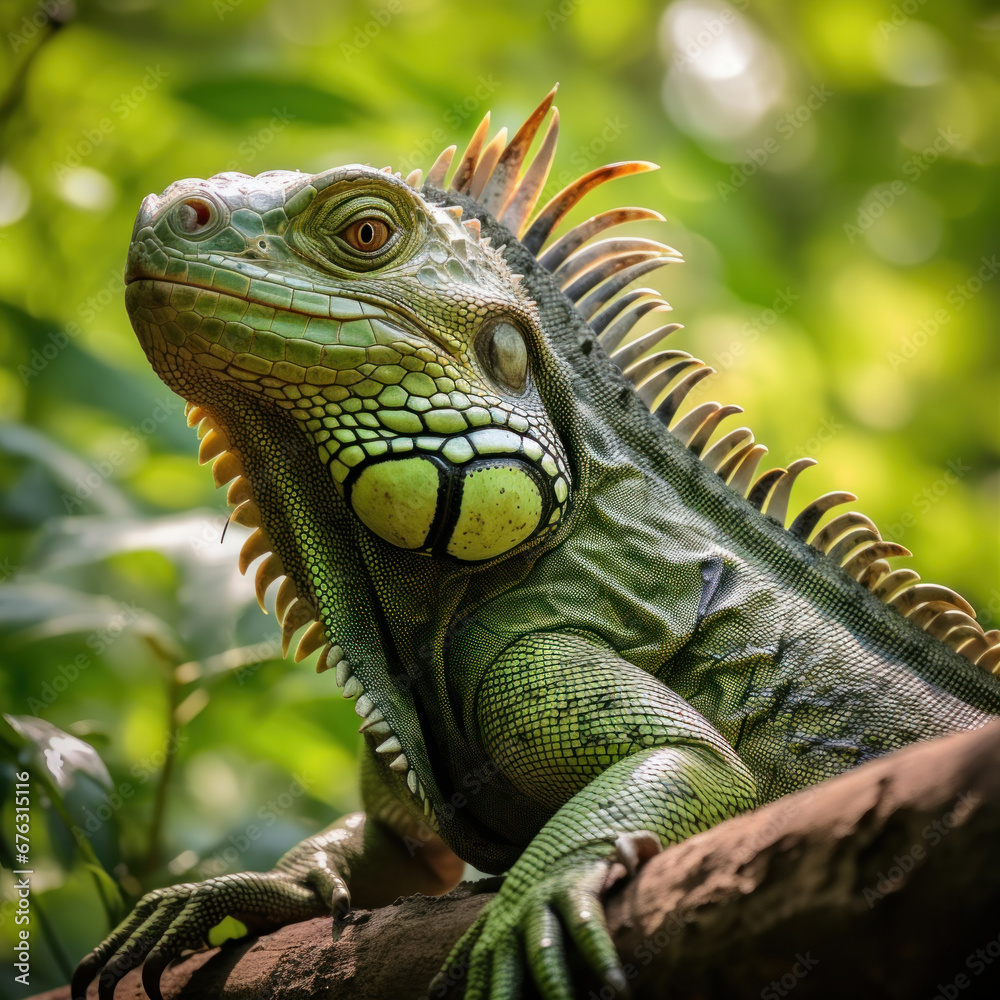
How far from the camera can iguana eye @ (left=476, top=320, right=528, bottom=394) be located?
9.17ft

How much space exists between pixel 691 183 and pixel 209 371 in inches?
194

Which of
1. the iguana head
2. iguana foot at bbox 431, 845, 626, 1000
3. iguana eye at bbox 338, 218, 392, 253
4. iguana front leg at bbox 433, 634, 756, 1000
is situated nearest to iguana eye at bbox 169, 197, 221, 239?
the iguana head

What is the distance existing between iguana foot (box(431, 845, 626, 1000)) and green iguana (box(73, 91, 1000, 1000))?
1.03 feet

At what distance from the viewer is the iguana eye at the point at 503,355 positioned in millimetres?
2795

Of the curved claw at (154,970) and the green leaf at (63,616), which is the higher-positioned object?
the green leaf at (63,616)

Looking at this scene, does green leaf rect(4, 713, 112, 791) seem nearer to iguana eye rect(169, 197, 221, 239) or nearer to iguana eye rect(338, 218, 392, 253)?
iguana eye rect(169, 197, 221, 239)

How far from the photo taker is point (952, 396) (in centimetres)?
704

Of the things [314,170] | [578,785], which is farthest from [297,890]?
[314,170]

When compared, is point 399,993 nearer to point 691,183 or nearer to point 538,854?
point 538,854

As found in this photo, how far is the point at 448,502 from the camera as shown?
2541 mm

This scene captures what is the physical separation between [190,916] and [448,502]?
1.48 metres

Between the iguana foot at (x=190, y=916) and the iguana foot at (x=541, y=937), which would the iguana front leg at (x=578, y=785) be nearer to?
the iguana foot at (x=541, y=937)

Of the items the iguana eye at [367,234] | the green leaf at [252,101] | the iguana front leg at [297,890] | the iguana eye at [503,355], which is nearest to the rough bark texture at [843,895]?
the iguana front leg at [297,890]

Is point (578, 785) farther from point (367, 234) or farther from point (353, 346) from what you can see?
point (367, 234)
